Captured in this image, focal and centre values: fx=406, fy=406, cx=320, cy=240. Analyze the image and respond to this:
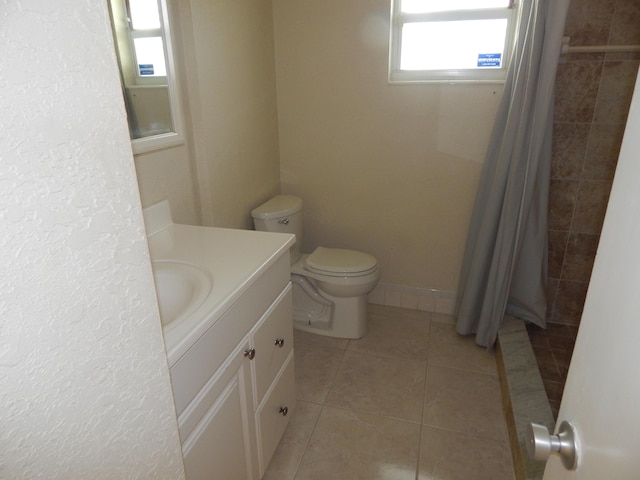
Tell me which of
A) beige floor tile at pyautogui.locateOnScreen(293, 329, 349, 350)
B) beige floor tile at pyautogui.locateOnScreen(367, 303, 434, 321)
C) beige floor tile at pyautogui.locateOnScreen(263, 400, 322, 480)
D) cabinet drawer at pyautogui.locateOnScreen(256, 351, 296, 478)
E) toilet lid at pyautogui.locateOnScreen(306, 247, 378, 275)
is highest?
toilet lid at pyautogui.locateOnScreen(306, 247, 378, 275)

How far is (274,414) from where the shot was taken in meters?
1.49

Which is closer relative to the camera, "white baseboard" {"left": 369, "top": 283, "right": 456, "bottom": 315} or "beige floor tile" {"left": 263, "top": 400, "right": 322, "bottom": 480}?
"beige floor tile" {"left": 263, "top": 400, "right": 322, "bottom": 480}

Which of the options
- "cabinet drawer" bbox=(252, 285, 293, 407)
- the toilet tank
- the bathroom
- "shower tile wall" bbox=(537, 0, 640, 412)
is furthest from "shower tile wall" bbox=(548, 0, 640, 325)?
"cabinet drawer" bbox=(252, 285, 293, 407)

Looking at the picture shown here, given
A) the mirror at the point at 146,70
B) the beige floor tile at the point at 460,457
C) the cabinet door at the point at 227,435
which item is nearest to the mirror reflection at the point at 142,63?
the mirror at the point at 146,70

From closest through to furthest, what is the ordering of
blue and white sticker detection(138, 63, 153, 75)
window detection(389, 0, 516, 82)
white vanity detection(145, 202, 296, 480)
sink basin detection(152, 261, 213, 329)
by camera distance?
white vanity detection(145, 202, 296, 480) → sink basin detection(152, 261, 213, 329) → blue and white sticker detection(138, 63, 153, 75) → window detection(389, 0, 516, 82)

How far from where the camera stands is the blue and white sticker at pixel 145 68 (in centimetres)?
142

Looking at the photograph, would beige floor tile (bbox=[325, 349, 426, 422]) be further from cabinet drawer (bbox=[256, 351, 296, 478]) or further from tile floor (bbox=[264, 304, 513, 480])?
cabinet drawer (bbox=[256, 351, 296, 478])

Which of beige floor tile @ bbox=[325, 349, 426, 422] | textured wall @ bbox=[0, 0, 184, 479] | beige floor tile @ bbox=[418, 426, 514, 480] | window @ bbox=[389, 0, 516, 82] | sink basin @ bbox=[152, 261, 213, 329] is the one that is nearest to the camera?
textured wall @ bbox=[0, 0, 184, 479]

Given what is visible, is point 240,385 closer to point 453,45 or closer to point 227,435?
point 227,435

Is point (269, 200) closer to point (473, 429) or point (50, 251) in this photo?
point (473, 429)

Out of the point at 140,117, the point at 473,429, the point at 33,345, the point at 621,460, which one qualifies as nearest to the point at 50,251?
the point at 33,345

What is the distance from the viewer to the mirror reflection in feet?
4.37

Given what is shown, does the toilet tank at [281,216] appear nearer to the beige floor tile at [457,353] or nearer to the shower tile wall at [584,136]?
the beige floor tile at [457,353]

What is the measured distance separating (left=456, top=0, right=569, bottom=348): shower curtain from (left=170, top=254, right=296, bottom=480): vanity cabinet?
3.80ft
